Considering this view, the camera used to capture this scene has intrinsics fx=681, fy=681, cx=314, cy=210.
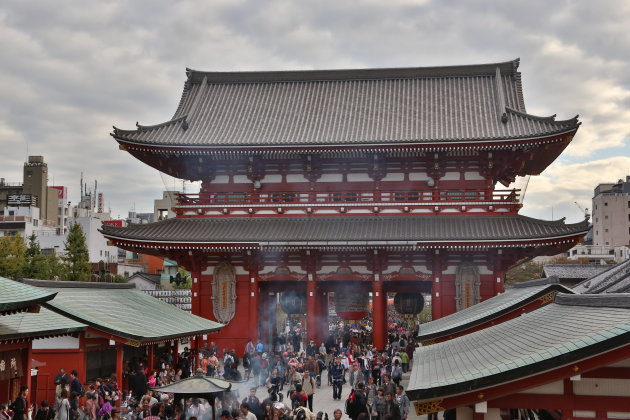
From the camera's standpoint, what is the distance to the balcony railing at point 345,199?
36812 mm

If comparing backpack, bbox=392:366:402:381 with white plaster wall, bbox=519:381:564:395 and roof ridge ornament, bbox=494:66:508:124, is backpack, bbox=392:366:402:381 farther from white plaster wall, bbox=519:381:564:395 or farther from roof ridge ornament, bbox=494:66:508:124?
roof ridge ornament, bbox=494:66:508:124

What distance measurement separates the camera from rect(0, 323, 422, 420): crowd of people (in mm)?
17141

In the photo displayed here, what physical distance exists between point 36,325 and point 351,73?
30.6 metres

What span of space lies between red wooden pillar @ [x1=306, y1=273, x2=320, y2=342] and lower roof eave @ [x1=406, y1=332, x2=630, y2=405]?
26.3 m

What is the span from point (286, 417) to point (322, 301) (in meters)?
25.0

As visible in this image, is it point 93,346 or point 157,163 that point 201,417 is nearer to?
point 93,346

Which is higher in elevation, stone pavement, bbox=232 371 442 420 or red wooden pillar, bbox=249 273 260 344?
red wooden pillar, bbox=249 273 260 344

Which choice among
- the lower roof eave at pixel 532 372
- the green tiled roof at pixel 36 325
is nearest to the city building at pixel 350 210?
the green tiled roof at pixel 36 325

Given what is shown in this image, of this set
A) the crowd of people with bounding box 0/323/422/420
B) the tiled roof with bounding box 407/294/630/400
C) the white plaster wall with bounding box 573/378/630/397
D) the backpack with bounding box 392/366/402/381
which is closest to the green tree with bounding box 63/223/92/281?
the crowd of people with bounding box 0/323/422/420

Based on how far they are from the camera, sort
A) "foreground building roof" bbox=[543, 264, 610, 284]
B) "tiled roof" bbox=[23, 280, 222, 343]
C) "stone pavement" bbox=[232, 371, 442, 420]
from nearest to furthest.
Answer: "tiled roof" bbox=[23, 280, 222, 343]
"stone pavement" bbox=[232, 371, 442, 420]
"foreground building roof" bbox=[543, 264, 610, 284]

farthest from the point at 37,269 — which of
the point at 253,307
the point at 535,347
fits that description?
the point at 535,347

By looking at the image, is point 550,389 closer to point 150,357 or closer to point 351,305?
point 150,357

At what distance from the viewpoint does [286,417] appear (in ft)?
A: 55.1

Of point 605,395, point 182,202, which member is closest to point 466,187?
point 182,202
